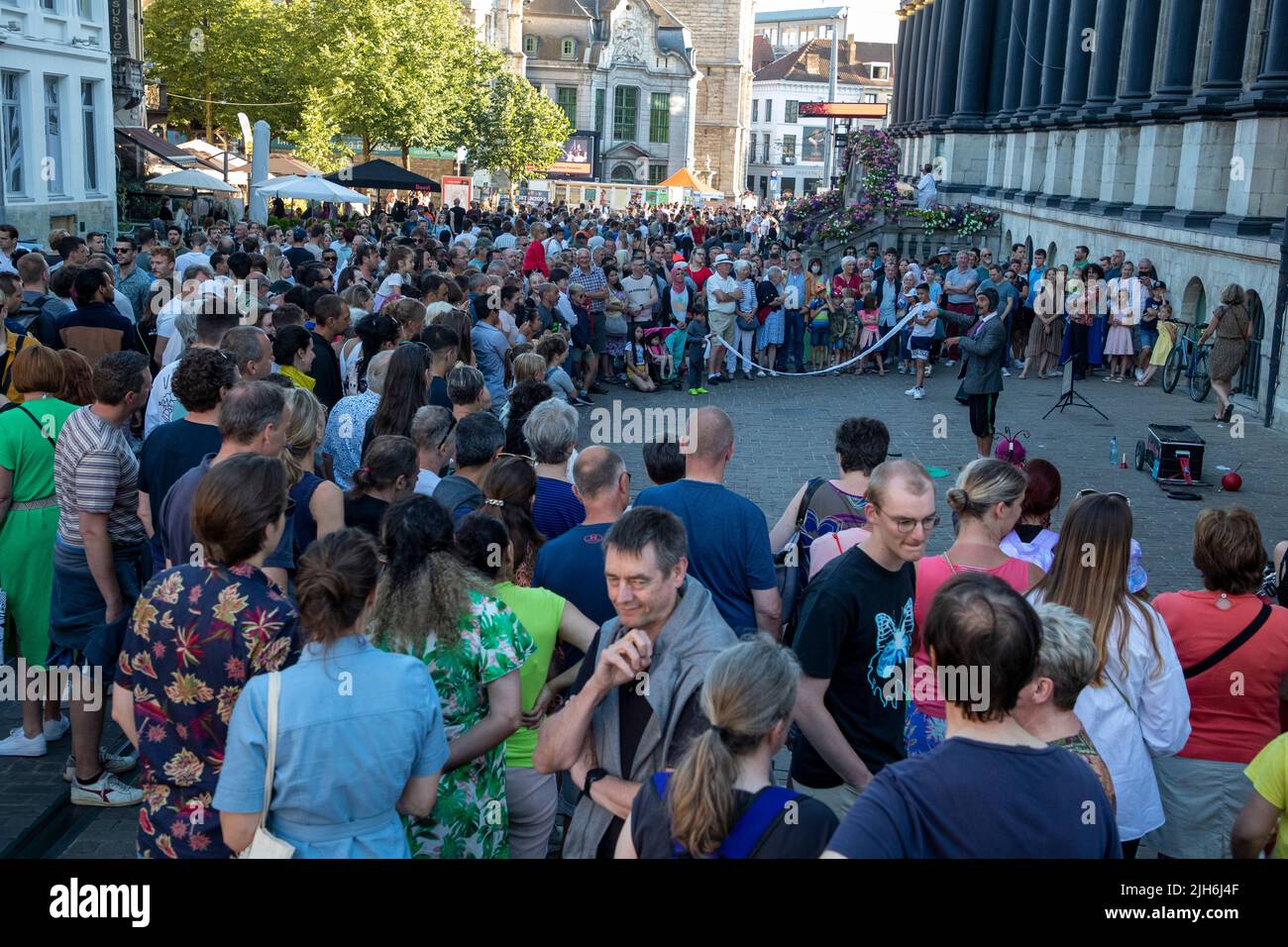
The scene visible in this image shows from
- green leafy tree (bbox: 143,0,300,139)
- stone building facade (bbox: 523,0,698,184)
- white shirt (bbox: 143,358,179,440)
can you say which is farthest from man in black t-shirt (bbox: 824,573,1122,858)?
stone building facade (bbox: 523,0,698,184)

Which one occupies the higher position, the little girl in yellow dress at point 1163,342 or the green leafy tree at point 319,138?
the green leafy tree at point 319,138

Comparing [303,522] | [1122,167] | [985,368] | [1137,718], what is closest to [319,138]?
[1122,167]

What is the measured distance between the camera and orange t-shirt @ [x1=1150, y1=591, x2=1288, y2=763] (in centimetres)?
479

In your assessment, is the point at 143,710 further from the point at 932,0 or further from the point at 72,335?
the point at 932,0

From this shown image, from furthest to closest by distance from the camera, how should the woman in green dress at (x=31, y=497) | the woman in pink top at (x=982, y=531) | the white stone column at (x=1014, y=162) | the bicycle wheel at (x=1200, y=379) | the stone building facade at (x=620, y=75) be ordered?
the stone building facade at (x=620, y=75) < the white stone column at (x=1014, y=162) < the bicycle wheel at (x=1200, y=379) < the woman in green dress at (x=31, y=497) < the woman in pink top at (x=982, y=531)

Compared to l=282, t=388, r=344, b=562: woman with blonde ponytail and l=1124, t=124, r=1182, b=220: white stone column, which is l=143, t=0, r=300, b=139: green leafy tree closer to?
l=1124, t=124, r=1182, b=220: white stone column

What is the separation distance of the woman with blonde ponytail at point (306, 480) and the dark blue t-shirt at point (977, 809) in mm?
3101

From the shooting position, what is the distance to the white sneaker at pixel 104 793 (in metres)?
6.11

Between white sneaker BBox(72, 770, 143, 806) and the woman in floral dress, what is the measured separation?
2.29 m

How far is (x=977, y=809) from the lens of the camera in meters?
2.94

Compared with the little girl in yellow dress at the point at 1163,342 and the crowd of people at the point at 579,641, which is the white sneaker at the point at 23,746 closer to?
the crowd of people at the point at 579,641

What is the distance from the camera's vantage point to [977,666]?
10.2 feet

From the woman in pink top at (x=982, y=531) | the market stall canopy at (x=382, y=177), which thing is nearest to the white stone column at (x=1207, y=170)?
the market stall canopy at (x=382, y=177)
